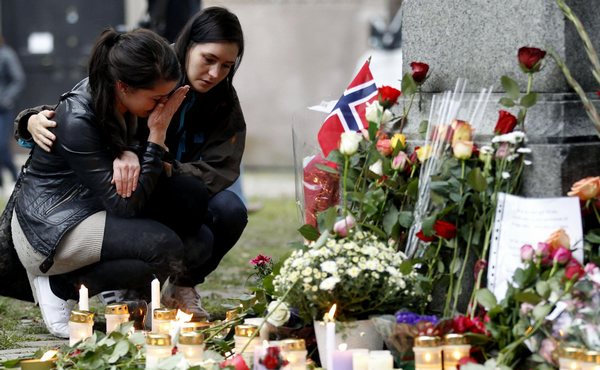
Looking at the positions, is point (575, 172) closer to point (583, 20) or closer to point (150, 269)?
point (583, 20)

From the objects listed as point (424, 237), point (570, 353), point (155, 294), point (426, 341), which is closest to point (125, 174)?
point (155, 294)

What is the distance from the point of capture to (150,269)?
4.60 metres

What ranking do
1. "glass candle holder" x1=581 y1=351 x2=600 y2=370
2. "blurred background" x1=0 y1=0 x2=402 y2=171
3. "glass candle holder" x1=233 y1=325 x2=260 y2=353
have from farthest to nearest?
"blurred background" x1=0 y1=0 x2=402 y2=171, "glass candle holder" x1=233 y1=325 x2=260 y2=353, "glass candle holder" x1=581 y1=351 x2=600 y2=370

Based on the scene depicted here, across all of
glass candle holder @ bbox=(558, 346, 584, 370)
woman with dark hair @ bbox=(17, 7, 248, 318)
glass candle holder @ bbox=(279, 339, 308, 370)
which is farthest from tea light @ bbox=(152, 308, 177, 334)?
glass candle holder @ bbox=(558, 346, 584, 370)

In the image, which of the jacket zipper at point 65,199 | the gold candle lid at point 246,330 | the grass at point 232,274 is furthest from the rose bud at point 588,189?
the jacket zipper at point 65,199

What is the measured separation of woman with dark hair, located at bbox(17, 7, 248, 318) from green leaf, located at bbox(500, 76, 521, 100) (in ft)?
4.45

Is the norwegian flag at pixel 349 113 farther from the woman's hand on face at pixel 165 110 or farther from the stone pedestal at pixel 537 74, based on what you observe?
the woman's hand on face at pixel 165 110

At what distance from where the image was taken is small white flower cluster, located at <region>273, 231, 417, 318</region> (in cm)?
352

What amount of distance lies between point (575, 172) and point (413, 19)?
90cm

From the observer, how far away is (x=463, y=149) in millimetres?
3691

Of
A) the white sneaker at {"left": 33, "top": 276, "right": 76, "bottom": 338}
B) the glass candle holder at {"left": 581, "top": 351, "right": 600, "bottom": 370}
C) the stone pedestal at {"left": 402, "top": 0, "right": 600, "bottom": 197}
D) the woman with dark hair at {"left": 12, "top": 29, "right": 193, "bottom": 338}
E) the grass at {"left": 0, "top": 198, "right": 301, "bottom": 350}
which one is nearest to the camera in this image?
the glass candle holder at {"left": 581, "top": 351, "right": 600, "bottom": 370}

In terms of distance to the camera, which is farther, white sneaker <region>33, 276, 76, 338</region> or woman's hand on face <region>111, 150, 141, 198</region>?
white sneaker <region>33, 276, 76, 338</region>

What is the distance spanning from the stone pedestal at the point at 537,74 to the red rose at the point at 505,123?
9cm

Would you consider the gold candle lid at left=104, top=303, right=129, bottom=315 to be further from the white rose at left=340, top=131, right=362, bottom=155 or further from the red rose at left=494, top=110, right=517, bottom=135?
the red rose at left=494, top=110, right=517, bottom=135
